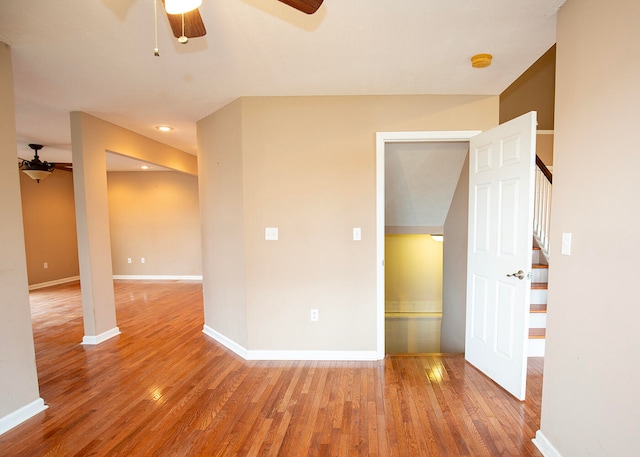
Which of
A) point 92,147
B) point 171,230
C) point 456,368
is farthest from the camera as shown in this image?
point 171,230

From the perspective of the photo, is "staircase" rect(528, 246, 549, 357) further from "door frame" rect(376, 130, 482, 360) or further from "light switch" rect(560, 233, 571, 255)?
"door frame" rect(376, 130, 482, 360)

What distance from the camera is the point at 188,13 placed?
48.8 inches

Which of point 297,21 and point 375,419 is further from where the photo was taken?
point 375,419

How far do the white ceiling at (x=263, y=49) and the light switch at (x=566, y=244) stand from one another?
1252 millimetres

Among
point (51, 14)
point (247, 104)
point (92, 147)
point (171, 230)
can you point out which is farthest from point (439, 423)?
point (171, 230)

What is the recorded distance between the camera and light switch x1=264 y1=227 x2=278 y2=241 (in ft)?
9.30

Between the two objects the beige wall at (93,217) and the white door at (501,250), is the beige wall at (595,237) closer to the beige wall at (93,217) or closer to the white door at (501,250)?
the white door at (501,250)

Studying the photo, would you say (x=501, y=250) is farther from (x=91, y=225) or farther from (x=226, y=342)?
(x=91, y=225)

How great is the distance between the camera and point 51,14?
164 cm

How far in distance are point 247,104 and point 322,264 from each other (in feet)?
5.50

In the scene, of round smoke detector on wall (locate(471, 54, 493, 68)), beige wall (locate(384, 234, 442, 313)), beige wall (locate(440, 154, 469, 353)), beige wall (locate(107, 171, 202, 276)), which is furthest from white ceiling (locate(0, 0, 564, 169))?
beige wall (locate(107, 171, 202, 276))

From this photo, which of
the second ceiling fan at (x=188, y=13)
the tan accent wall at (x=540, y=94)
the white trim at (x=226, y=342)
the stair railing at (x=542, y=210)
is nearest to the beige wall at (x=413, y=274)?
the stair railing at (x=542, y=210)

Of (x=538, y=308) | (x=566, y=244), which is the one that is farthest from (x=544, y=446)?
(x=538, y=308)

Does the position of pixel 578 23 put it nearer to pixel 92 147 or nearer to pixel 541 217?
pixel 541 217
